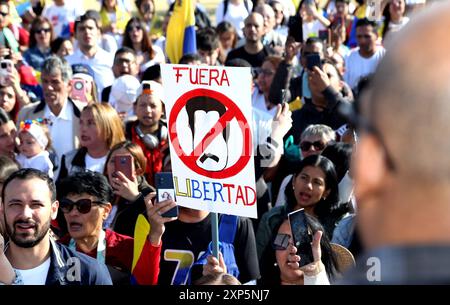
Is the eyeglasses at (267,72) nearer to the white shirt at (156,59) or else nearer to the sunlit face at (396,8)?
the white shirt at (156,59)

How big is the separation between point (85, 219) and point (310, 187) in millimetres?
1234

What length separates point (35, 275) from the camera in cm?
403

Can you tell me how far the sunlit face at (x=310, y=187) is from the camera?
531 centimetres

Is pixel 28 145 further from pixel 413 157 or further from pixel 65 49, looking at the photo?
pixel 413 157

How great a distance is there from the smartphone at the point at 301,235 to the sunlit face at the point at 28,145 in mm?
3092

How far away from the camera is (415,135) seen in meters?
0.79

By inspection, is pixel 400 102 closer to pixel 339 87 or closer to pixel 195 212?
pixel 195 212

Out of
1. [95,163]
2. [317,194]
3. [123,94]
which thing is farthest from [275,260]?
[123,94]

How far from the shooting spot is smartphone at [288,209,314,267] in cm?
402

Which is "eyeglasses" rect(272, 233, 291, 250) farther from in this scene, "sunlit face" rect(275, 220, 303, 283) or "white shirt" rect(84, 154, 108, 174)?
"white shirt" rect(84, 154, 108, 174)

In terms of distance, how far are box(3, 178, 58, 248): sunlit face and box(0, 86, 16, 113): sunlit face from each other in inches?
157

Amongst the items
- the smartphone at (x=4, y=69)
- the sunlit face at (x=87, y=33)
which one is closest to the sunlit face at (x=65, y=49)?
the sunlit face at (x=87, y=33)
